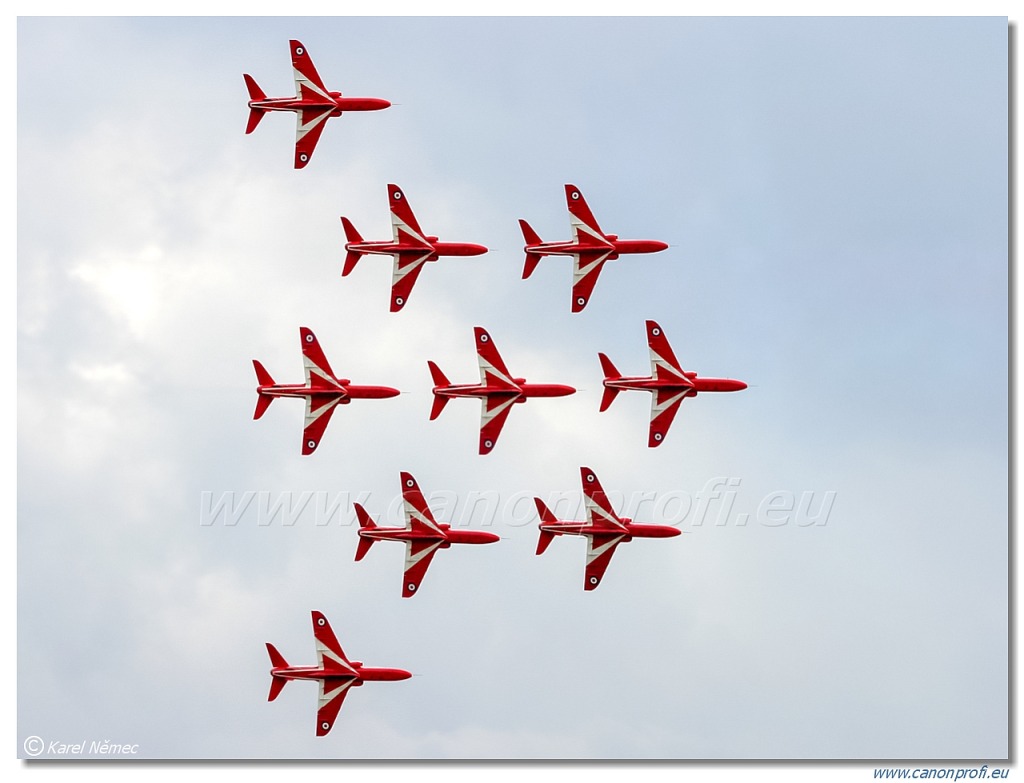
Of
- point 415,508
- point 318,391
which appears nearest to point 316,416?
point 318,391

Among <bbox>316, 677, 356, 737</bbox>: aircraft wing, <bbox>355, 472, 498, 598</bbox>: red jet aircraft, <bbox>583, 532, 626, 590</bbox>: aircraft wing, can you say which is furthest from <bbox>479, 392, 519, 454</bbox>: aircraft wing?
<bbox>316, 677, 356, 737</bbox>: aircraft wing

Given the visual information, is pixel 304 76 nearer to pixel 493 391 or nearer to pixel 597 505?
pixel 493 391

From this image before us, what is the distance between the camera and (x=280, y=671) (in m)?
148

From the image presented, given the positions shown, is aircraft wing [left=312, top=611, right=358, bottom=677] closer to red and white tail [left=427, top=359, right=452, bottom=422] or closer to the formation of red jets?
the formation of red jets

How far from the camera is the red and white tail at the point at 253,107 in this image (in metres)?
150

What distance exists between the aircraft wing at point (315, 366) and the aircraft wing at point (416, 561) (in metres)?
9.03

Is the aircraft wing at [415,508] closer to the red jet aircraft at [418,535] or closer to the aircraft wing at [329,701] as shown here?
the red jet aircraft at [418,535]

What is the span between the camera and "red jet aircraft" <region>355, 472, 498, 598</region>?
490 feet

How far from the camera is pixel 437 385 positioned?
149 metres

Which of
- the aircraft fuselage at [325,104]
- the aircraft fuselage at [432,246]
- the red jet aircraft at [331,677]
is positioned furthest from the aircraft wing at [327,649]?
the aircraft fuselage at [325,104]

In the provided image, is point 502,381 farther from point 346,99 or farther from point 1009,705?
point 1009,705

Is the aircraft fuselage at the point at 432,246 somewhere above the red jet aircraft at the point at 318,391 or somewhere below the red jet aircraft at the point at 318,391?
above

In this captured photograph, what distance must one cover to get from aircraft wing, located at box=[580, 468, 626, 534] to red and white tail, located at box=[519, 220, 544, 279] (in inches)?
424

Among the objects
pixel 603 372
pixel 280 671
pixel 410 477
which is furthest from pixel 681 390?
pixel 280 671
